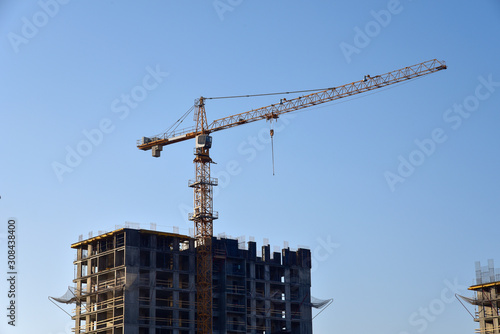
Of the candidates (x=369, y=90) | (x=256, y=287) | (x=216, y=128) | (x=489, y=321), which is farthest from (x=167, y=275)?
(x=489, y=321)

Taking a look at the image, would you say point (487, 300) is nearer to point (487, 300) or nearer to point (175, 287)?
point (487, 300)

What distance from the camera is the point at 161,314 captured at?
140 m

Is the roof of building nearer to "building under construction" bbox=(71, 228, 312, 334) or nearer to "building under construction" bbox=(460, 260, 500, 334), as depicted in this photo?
"building under construction" bbox=(71, 228, 312, 334)

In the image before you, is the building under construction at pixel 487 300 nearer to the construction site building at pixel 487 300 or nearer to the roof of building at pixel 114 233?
the construction site building at pixel 487 300

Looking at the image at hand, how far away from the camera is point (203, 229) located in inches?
5822

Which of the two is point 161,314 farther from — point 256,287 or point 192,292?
point 256,287

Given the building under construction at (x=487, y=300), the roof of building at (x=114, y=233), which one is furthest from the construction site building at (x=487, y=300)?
the roof of building at (x=114, y=233)

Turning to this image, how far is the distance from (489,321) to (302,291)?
31.5 meters

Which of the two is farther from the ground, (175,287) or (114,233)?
(114,233)

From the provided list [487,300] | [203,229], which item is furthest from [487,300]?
[203,229]

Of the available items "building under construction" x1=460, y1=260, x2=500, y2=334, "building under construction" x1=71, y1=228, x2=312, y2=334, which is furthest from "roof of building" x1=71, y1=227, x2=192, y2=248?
"building under construction" x1=460, y1=260, x2=500, y2=334

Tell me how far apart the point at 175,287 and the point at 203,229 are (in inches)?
437

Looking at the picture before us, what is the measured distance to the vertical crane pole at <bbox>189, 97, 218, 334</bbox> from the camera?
14375 centimetres

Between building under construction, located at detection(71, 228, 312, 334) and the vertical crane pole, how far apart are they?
1126 millimetres
